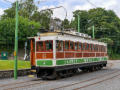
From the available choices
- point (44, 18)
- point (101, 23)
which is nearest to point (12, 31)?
point (44, 18)

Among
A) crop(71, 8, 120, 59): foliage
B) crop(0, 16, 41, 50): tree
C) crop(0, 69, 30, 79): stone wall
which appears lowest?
crop(0, 69, 30, 79): stone wall

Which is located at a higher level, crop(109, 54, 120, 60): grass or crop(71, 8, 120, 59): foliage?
crop(71, 8, 120, 59): foliage

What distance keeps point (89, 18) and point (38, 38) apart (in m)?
47.3

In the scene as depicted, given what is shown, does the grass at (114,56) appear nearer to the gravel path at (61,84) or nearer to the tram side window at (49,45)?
the gravel path at (61,84)

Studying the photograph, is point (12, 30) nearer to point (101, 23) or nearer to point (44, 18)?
point (44, 18)

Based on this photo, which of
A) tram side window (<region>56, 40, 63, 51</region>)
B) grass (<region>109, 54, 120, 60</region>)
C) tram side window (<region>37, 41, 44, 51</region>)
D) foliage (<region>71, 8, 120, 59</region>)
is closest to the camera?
tram side window (<region>56, 40, 63, 51</region>)

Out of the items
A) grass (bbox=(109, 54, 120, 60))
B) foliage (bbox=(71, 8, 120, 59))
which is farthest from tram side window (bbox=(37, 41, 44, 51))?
grass (bbox=(109, 54, 120, 60))

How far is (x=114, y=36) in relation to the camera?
61.6m

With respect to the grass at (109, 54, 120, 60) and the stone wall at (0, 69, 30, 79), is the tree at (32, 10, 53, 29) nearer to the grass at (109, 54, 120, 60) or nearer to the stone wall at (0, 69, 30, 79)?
the grass at (109, 54, 120, 60)

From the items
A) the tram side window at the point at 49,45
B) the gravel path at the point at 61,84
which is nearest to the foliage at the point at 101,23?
the tram side window at the point at 49,45

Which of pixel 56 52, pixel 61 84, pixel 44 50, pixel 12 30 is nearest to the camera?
pixel 61 84

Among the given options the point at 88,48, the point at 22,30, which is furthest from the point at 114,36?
the point at 88,48

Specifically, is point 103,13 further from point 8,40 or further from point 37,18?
point 8,40

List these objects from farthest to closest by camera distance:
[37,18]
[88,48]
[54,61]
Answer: [37,18]
[88,48]
[54,61]
